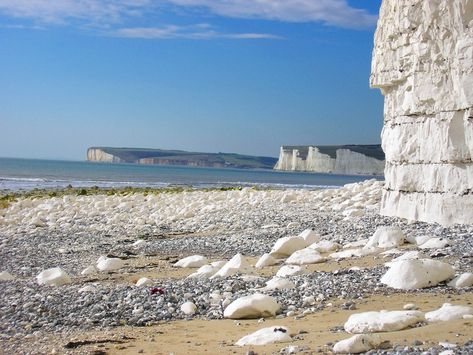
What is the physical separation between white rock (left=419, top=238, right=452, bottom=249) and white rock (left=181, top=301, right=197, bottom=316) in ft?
11.4

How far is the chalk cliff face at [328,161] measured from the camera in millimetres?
110688

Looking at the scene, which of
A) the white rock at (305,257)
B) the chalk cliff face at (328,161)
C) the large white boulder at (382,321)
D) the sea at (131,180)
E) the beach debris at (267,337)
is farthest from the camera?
the chalk cliff face at (328,161)

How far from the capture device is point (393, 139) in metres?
11.9

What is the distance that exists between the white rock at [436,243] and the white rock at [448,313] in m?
3.30

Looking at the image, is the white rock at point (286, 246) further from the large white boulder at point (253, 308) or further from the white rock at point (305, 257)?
the large white boulder at point (253, 308)

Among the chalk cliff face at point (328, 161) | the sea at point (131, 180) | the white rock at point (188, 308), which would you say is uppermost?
the chalk cliff face at point (328, 161)

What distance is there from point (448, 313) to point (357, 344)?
1.04 metres

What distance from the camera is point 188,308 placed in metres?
6.31

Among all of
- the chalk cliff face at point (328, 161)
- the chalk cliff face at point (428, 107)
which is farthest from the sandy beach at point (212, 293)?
the chalk cliff face at point (328, 161)

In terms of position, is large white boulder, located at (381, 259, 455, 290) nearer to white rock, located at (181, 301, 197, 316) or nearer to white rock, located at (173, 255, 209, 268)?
white rock, located at (181, 301, 197, 316)

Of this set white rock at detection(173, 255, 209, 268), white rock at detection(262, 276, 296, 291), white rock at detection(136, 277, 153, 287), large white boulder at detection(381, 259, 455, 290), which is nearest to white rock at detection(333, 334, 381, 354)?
large white boulder at detection(381, 259, 455, 290)

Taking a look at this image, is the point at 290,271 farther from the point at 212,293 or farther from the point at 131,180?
the point at 131,180

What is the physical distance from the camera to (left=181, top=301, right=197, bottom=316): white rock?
6277 mm

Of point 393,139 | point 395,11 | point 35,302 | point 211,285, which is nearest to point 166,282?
point 211,285
